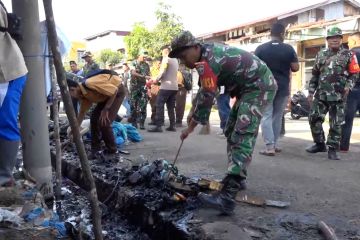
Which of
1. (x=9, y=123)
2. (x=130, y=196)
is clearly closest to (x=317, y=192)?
(x=130, y=196)

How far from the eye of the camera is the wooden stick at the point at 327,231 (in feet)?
9.75

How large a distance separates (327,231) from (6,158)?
2.42m

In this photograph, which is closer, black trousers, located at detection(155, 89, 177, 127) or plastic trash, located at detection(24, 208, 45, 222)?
plastic trash, located at detection(24, 208, 45, 222)

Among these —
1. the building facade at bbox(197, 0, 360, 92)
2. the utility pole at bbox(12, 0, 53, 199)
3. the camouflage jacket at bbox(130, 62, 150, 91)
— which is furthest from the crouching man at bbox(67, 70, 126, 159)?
the building facade at bbox(197, 0, 360, 92)

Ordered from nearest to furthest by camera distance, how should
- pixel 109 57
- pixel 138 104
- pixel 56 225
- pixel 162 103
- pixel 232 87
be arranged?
pixel 56 225 < pixel 232 87 < pixel 162 103 < pixel 138 104 < pixel 109 57

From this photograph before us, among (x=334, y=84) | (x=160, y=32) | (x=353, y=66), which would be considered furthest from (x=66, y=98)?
(x=160, y=32)

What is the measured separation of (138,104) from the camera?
9695 millimetres

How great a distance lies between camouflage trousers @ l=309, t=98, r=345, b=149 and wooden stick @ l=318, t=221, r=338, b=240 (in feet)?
9.51

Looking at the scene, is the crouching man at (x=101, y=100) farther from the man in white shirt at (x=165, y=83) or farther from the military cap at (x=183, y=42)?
the man in white shirt at (x=165, y=83)

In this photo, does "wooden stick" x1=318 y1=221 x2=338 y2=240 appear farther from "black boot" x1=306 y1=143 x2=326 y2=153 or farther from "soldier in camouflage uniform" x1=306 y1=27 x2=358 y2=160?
"black boot" x1=306 y1=143 x2=326 y2=153

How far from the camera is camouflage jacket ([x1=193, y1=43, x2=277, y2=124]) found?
11.5ft

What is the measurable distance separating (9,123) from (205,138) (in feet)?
17.1

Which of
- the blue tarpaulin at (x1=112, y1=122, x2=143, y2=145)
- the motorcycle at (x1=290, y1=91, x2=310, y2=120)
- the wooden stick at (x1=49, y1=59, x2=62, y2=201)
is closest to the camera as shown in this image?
the wooden stick at (x1=49, y1=59, x2=62, y2=201)

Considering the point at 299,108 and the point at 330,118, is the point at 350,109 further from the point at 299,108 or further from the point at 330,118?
the point at 299,108
